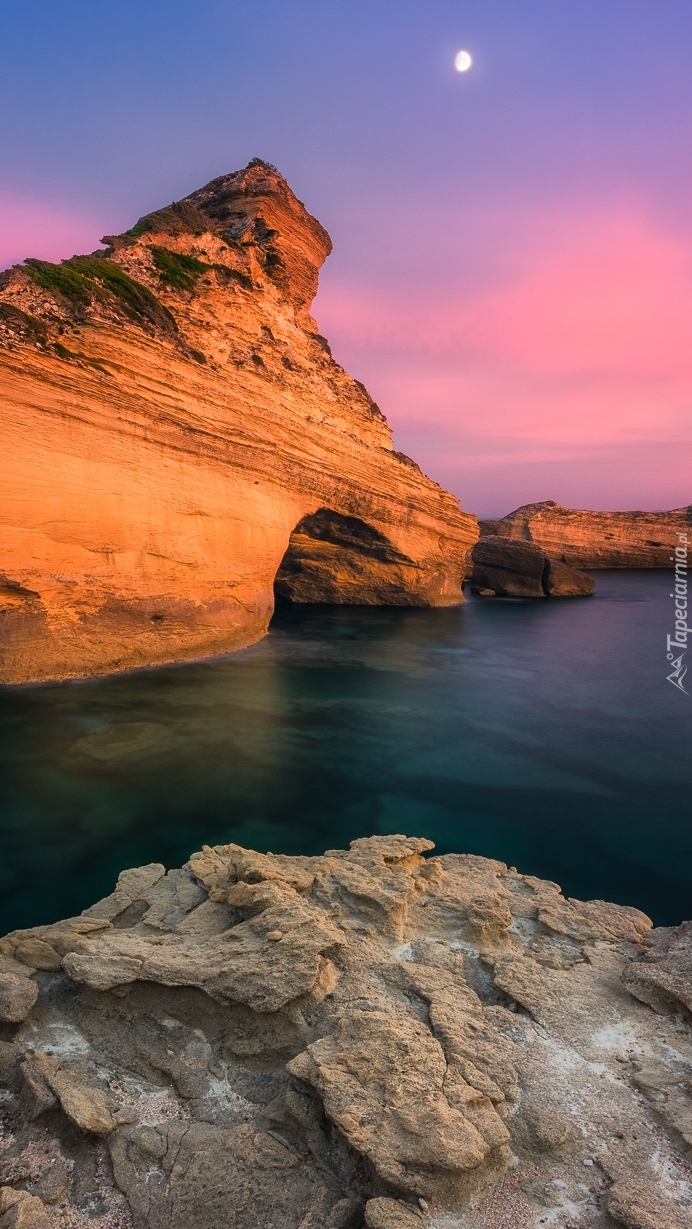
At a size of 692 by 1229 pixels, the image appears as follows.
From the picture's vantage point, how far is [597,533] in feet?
124

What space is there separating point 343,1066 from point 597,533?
39.2 m

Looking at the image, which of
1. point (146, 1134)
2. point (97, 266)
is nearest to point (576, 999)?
point (146, 1134)

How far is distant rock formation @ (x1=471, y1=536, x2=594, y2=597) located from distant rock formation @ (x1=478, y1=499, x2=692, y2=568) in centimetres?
963

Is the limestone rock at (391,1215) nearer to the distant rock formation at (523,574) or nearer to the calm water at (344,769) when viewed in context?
the calm water at (344,769)

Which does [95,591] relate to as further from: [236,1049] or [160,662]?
[236,1049]

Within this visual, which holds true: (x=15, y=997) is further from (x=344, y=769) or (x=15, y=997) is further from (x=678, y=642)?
(x=678, y=642)

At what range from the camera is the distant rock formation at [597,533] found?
119 feet

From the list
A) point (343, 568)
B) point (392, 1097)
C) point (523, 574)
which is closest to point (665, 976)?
point (392, 1097)

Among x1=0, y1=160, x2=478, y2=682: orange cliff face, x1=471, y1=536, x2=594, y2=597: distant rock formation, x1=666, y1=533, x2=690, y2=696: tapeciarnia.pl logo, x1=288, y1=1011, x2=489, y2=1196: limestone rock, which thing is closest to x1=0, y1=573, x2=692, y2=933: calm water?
x1=666, y1=533, x2=690, y2=696: tapeciarnia.pl logo

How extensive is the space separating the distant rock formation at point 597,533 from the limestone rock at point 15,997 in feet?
118

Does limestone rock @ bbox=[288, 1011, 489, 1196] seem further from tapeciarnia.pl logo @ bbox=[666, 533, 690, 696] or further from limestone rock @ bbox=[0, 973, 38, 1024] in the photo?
tapeciarnia.pl logo @ bbox=[666, 533, 690, 696]

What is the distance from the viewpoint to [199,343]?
11.1m

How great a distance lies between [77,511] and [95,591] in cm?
121

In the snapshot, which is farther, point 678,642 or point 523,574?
point 523,574
